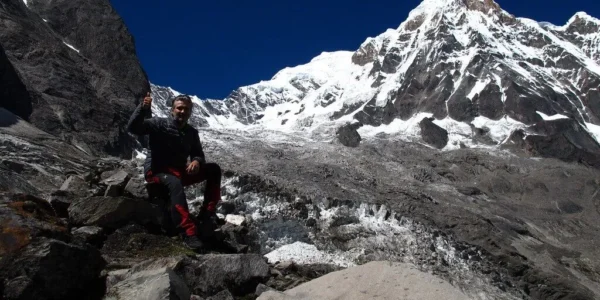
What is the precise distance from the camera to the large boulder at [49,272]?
511 cm

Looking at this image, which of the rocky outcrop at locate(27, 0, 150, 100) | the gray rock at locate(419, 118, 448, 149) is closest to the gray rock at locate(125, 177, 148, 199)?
the rocky outcrop at locate(27, 0, 150, 100)

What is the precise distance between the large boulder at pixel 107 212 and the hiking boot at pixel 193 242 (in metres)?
0.85

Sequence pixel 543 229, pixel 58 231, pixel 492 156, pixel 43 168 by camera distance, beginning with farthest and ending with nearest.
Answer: pixel 492 156
pixel 543 229
pixel 43 168
pixel 58 231

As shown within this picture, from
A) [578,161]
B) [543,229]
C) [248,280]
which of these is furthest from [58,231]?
[578,161]

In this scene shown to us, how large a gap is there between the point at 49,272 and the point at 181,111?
12.6 ft

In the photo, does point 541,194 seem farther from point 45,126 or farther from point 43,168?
point 43,168

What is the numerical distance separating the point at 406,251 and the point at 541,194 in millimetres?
61894

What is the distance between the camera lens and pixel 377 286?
633cm

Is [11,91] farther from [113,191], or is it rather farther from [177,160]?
[177,160]

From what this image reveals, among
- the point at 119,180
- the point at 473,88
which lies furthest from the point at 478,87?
the point at 119,180

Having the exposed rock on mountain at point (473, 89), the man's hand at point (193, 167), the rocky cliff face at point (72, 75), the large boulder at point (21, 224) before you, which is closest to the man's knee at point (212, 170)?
the man's hand at point (193, 167)

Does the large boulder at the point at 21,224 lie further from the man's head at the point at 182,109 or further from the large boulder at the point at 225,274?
the man's head at the point at 182,109

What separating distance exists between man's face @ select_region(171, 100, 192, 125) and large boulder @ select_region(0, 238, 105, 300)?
3267 millimetres

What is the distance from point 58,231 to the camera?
614 cm
